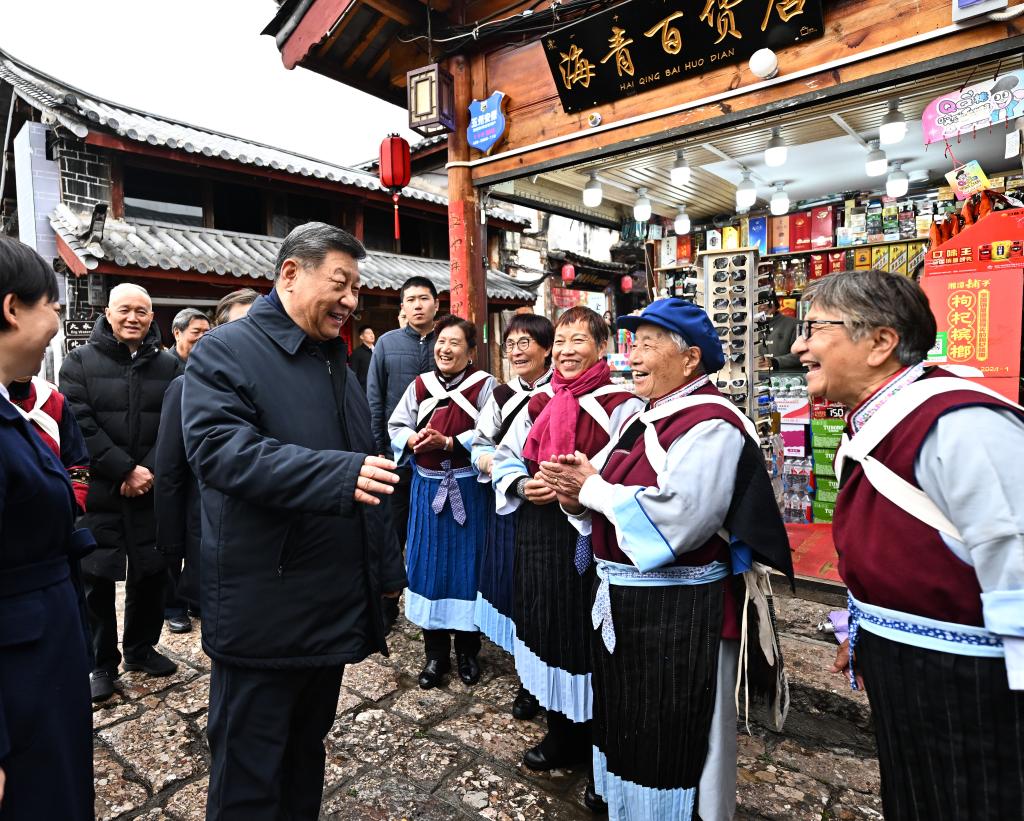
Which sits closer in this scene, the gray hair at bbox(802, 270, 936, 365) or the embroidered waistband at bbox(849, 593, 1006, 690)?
the embroidered waistband at bbox(849, 593, 1006, 690)

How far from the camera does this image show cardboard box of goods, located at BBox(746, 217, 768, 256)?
A: 301 inches

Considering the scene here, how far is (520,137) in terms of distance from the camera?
5.52 meters

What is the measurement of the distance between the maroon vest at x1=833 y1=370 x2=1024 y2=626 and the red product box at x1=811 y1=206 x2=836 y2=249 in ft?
20.7

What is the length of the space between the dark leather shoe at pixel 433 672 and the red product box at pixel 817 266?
6.27 m

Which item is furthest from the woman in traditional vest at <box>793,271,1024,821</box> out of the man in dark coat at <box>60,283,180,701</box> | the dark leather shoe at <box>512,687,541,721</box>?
the man in dark coat at <box>60,283,180,701</box>

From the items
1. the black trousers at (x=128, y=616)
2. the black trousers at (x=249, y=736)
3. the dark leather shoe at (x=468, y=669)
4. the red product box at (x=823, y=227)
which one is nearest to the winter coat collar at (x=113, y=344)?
the black trousers at (x=128, y=616)

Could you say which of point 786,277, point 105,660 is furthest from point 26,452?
point 786,277

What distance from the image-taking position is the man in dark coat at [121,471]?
3689 mm

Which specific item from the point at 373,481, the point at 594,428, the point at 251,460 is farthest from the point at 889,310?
the point at 251,460

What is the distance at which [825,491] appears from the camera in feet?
20.1

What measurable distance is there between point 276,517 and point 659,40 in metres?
4.45

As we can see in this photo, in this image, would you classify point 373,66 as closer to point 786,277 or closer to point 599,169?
point 599,169

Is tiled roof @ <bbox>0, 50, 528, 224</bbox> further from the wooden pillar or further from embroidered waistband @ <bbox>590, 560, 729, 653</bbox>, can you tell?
embroidered waistband @ <bbox>590, 560, 729, 653</bbox>

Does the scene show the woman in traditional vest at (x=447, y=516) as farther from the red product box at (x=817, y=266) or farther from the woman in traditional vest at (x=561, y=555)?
the red product box at (x=817, y=266)
